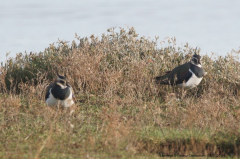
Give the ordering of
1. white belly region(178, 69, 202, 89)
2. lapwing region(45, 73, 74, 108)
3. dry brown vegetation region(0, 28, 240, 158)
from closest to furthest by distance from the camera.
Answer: dry brown vegetation region(0, 28, 240, 158) < lapwing region(45, 73, 74, 108) < white belly region(178, 69, 202, 89)

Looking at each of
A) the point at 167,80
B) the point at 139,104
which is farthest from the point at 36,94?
the point at 167,80

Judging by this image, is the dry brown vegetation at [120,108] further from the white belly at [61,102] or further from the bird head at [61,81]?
the bird head at [61,81]

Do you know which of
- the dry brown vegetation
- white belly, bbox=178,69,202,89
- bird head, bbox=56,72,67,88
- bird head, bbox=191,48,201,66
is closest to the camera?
the dry brown vegetation

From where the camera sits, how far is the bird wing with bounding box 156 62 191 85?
1066 centimetres

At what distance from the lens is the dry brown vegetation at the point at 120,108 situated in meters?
6.47

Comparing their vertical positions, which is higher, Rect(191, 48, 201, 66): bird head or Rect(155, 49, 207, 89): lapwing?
Rect(191, 48, 201, 66): bird head

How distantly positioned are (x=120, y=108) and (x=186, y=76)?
2434 millimetres

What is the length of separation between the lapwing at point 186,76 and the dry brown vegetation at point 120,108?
31cm

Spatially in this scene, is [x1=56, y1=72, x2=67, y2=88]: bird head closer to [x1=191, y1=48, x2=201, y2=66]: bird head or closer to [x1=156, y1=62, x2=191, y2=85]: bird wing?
[x1=156, y1=62, x2=191, y2=85]: bird wing

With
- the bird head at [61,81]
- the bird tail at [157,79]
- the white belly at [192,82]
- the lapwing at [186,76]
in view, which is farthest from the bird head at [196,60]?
the bird head at [61,81]

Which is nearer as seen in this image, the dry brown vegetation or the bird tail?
the dry brown vegetation

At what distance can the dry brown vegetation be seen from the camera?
6.47 m

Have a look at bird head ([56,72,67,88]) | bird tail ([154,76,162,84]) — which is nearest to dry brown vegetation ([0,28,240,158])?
bird tail ([154,76,162,84])

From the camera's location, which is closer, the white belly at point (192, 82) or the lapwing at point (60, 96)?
the lapwing at point (60, 96)
